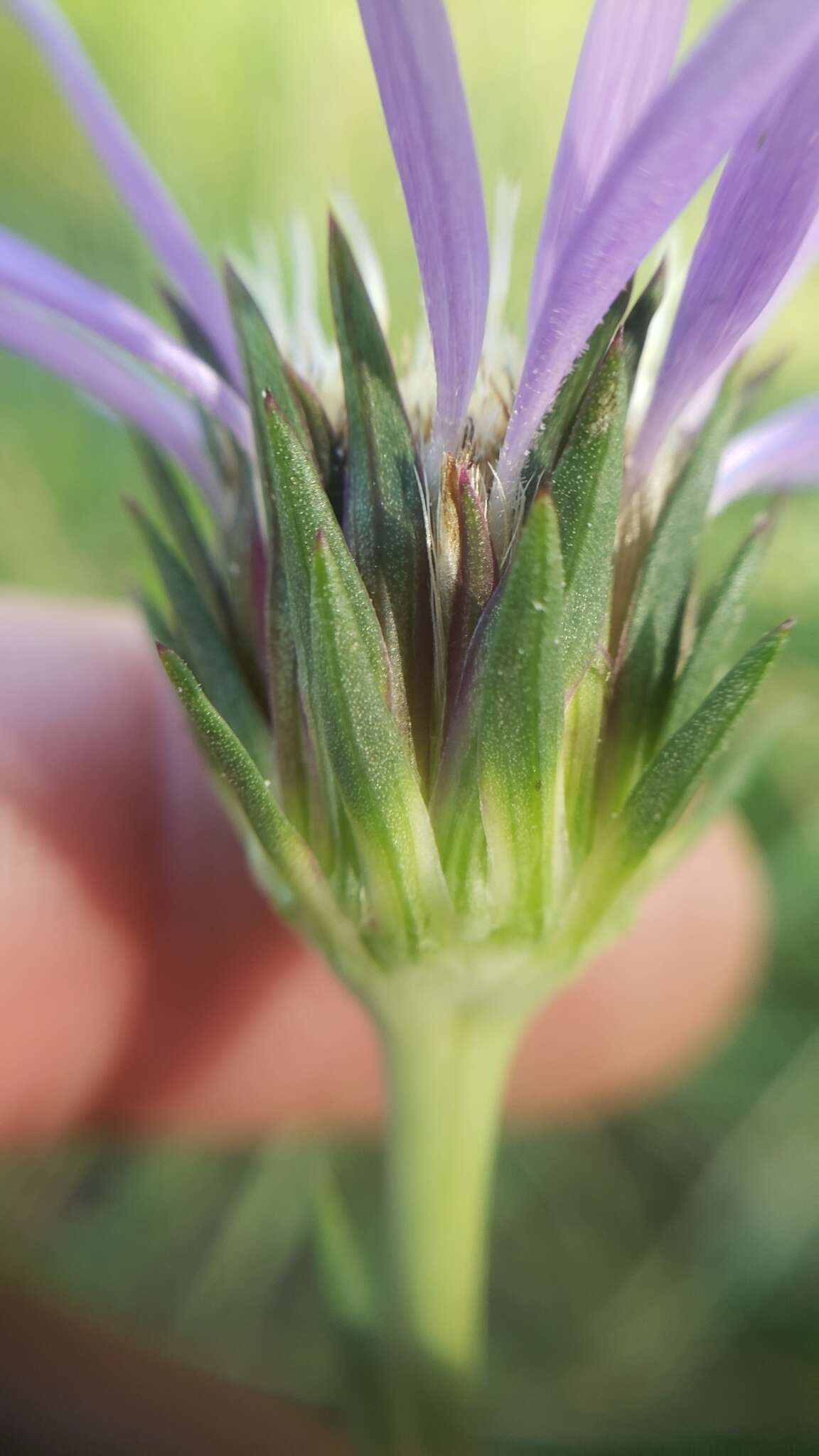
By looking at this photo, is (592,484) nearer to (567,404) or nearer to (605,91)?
(567,404)

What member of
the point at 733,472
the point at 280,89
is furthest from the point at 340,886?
the point at 280,89

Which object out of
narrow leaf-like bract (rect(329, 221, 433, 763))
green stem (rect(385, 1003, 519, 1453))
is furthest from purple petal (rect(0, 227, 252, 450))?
green stem (rect(385, 1003, 519, 1453))

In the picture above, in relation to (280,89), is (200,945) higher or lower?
lower

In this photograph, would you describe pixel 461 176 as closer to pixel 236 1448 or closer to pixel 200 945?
pixel 200 945

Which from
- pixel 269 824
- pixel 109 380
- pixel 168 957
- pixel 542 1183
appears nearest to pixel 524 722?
pixel 269 824

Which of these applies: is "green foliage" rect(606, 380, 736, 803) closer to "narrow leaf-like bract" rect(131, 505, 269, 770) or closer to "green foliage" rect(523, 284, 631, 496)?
"green foliage" rect(523, 284, 631, 496)

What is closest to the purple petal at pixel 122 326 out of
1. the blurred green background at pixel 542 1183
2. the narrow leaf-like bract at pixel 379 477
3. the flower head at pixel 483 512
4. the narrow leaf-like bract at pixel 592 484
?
the flower head at pixel 483 512
